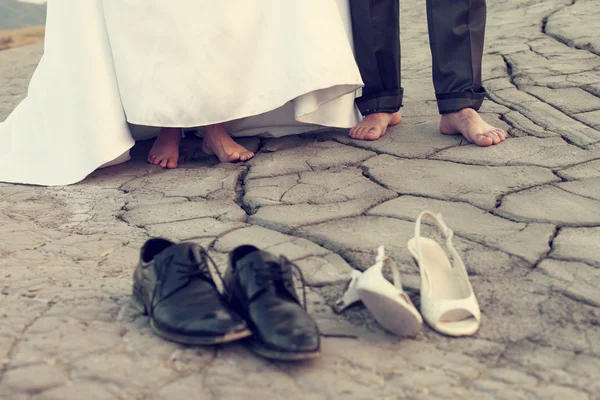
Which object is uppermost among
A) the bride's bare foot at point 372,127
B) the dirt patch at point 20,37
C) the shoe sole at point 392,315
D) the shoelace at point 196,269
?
the shoelace at point 196,269

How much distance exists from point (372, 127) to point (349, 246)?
3.39ft

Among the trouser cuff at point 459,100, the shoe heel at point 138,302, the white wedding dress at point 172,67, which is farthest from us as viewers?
the trouser cuff at point 459,100

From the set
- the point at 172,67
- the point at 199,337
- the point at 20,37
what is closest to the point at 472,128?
the point at 172,67

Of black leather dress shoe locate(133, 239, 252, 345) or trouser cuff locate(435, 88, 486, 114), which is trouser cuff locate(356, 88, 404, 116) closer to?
trouser cuff locate(435, 88, 486, 114)

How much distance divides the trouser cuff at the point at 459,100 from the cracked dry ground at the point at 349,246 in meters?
0.12

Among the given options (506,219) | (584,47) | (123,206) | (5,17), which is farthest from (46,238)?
(5,17)

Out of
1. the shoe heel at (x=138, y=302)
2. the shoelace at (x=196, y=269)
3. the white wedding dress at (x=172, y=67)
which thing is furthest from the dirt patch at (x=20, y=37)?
the shoelace at (x=196, y=269)

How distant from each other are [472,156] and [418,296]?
103 cm

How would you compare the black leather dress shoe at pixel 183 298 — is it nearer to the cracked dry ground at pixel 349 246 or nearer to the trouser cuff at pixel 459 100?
the cracked dry ground at pixel 349 246

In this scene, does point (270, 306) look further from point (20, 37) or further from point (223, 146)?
point (20, 37)

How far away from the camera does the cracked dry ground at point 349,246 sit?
1.38 meters

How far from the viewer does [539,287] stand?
1.70m

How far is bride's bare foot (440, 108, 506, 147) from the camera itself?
8.84ft

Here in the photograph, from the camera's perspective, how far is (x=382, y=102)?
9.61ft
